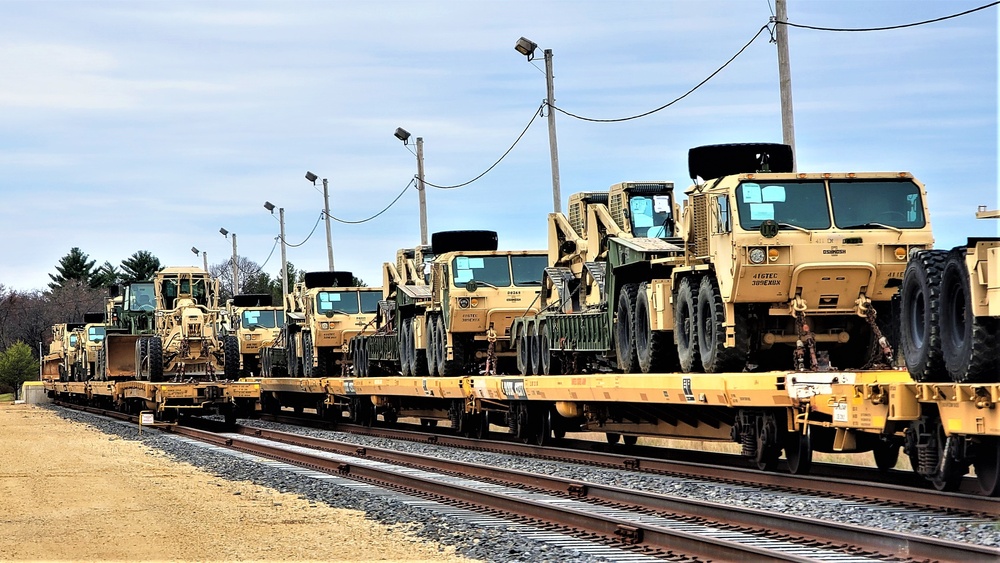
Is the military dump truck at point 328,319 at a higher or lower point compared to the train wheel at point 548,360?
higher

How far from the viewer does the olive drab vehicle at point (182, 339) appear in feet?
127

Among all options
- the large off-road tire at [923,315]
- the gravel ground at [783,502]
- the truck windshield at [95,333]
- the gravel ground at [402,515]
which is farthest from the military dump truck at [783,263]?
the truck windshield at [95,333]

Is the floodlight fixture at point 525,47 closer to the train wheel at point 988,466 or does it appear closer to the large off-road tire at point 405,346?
the large off-road tire at point 405,346

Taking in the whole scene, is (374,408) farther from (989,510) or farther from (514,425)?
(989,510)

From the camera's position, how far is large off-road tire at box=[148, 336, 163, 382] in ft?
124

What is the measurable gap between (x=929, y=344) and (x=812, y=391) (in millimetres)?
2003

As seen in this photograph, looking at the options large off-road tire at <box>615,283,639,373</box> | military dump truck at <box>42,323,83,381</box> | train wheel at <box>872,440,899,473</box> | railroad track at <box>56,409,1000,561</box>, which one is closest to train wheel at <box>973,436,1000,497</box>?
railroad track at <box>56,409,1000,561</box>

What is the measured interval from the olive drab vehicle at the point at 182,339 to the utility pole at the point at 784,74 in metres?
20.0

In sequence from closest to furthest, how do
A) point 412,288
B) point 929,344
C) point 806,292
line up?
point 929,344 < point 806,292 < point 412,288

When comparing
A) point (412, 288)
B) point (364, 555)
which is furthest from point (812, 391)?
point (412, 288)

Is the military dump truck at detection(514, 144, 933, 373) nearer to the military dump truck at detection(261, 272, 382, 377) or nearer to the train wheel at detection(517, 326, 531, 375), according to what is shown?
the train wheel at detection(517, 326, 531, 375)

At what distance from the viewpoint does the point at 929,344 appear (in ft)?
40.4

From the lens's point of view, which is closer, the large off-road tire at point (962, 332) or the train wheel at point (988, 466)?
the large off-road tire at point (962, 332)

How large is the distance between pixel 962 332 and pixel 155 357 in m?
28.4
